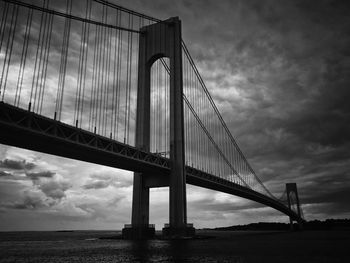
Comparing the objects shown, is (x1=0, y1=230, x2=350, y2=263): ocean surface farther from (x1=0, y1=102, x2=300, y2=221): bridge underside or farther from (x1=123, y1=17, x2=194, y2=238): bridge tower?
(x1=0, y1=102, x2=300, y2=221): bridge underside

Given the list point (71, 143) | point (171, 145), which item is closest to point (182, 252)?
point (71, 143)

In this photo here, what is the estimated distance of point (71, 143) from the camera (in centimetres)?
2666

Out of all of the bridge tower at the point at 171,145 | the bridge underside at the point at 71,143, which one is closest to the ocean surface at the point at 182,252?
the bridge tower at the point at 171,145

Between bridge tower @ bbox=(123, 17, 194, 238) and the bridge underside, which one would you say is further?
bridge tower @ bbox=(123, 17, 194, 238)

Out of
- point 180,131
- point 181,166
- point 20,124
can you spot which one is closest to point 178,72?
point 180,131

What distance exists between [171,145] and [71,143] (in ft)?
54.2

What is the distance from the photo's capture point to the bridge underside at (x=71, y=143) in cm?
2330

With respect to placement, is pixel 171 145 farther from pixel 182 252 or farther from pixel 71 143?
pixel 182 252

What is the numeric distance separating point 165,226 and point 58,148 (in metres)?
18.8

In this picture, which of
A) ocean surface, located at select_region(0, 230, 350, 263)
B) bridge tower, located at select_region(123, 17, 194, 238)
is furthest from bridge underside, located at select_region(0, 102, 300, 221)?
ocean surface, located at select_region(0, 230, 350, 263)

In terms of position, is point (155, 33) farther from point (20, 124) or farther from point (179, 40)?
point (20, 124)

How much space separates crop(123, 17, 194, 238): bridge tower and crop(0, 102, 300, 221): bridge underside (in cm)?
108

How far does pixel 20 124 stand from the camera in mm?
23656

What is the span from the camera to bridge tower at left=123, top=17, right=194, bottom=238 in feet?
130
